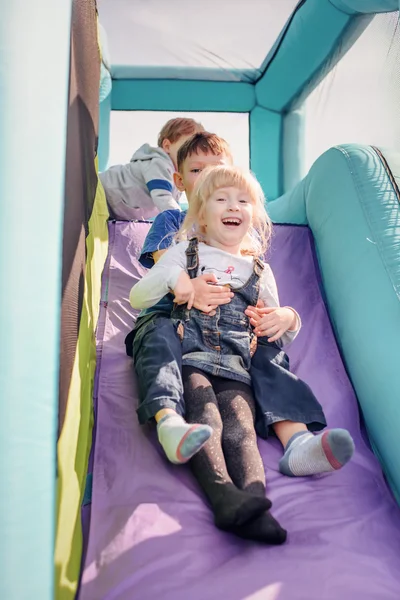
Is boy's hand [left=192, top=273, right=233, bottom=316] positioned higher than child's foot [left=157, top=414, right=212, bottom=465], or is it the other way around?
boy's hand [left=192, top=273, right=233, bottom=316]

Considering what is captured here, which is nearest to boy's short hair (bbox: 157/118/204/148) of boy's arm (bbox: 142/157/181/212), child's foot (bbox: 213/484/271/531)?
boy's arm (bbox: 142/157/181/212)

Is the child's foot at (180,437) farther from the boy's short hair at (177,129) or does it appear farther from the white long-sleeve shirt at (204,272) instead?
the boy's short hair at (177,129)

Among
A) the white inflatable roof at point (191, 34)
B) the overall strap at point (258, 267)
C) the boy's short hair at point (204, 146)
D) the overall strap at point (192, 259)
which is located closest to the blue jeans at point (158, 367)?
the overall strap at point (192, 259)

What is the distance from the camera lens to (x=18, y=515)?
0.58m

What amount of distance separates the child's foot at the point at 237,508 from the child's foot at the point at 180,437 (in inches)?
3.2

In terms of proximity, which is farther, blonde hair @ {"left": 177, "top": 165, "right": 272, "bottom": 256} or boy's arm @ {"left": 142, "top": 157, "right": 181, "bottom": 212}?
boy's arm @ {"left": 142, "top": 157, "right": 181, "bottom": 212}

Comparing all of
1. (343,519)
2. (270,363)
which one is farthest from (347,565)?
(270,363)

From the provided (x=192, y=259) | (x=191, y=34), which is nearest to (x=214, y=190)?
(x=192, y=259)

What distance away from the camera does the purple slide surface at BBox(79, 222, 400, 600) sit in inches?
31.6

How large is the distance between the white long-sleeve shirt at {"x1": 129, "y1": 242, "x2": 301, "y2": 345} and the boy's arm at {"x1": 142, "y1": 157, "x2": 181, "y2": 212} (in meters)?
0.49

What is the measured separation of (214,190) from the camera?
Result: 136 cm

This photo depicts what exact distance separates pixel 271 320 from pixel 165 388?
0.30 m

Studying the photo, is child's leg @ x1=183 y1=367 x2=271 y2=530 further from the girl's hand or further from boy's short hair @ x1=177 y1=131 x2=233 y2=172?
boy's short hair @ x1=177 y1=131 x2=233 y2=172

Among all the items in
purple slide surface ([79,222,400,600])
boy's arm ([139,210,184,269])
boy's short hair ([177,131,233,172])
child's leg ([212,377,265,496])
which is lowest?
purple slide surface ([79,222,400,600])
